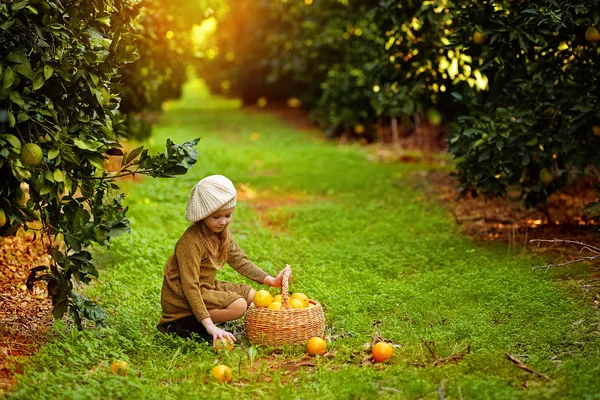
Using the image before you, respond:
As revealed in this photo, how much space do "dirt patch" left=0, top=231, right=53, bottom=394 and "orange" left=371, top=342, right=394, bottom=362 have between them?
2.17 m

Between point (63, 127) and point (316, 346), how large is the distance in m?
2.12

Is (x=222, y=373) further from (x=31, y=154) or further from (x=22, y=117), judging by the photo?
(x=22, y=117)

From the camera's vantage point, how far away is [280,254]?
25.2 ft

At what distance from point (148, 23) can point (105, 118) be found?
4.81 metres

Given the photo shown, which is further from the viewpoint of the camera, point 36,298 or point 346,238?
point 346,238

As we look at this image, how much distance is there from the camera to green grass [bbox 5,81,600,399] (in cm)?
435

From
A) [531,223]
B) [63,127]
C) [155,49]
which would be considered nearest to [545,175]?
[531,223]

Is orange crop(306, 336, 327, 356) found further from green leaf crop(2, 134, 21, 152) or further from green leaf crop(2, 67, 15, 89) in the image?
green leaf crop(2, 67, 15, 89)

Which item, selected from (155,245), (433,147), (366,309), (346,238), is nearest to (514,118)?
(346,238)

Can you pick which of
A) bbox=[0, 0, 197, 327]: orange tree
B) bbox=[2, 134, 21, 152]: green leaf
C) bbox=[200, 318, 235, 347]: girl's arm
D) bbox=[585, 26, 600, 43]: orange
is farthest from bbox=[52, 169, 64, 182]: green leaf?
bbox=[585, 26, 600, 43]: orange

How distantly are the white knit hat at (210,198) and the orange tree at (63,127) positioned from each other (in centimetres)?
27

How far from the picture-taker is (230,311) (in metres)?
5.30

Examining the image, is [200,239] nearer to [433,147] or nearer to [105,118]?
[105,118]

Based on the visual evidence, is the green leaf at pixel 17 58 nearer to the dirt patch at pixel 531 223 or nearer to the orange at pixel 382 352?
the orange at pixel 382 352
